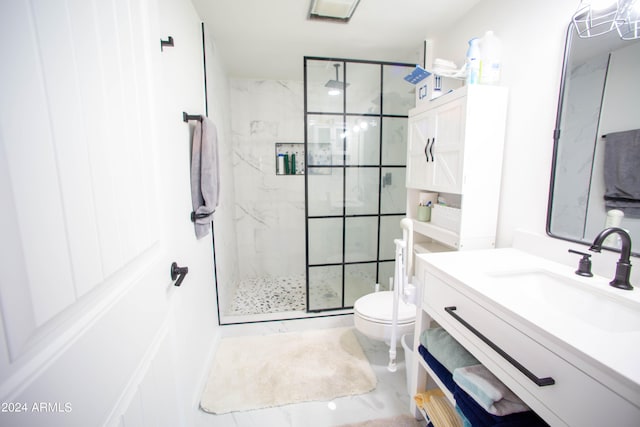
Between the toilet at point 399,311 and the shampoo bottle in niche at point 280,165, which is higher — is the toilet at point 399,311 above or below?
below

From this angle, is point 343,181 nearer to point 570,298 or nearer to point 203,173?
point 203,173

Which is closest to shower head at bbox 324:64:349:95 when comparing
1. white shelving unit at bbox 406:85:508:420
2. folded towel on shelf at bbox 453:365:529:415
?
white shelving unit at bbox 406:85:508:420

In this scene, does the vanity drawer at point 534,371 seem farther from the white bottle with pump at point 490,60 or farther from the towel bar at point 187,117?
the towel bar at point 187,117

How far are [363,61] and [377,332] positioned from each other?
2.06 metres

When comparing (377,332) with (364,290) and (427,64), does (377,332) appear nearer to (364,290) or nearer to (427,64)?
(364,290)

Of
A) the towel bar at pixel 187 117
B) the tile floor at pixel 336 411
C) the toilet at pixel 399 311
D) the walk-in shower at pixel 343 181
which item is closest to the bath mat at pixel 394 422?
the tile floor at pixel 336 411

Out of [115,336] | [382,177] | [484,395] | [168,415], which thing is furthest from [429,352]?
[382,177]

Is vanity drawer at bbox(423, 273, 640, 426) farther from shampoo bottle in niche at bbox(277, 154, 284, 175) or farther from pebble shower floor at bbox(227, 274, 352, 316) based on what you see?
shampoo bottle in niche at bbox(277, 154, 284, 175)

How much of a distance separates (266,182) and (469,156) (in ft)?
7.34

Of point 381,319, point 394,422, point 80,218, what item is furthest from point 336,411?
point 80,218

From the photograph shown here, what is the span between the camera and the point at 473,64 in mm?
1431

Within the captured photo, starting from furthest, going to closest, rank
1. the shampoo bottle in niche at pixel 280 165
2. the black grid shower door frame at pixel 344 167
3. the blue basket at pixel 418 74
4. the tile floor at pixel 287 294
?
the shampoo bottle in niche at pixel 280 165 → the tile floor at pixel 287 294 → the black grid shower door frame at pixel 344 167 → the blue basket at pixel 418 74

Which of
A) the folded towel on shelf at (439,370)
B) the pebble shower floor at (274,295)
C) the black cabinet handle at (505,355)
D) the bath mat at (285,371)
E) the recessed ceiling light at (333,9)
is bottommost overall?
the pebble shower floor at (274,295)

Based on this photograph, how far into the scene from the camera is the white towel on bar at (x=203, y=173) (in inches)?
56.3
